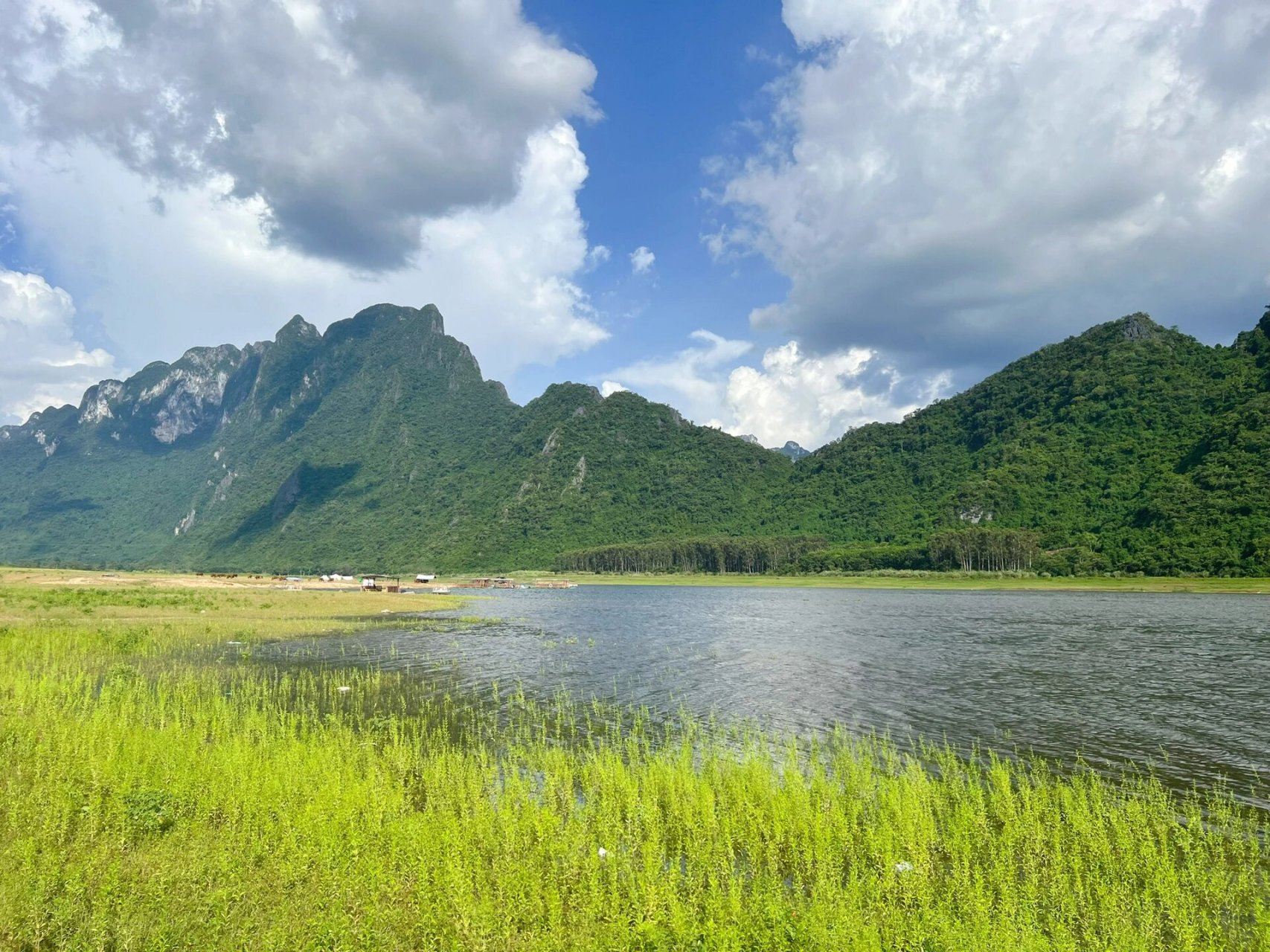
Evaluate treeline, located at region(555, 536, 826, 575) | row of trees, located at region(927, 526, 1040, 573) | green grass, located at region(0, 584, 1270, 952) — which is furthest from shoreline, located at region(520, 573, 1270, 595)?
green grass, located at region(0, 584, 1270, 952)

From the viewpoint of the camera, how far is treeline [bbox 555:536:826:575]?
180 meters

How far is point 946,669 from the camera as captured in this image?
35375 millimetres

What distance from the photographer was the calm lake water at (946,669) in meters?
21.8

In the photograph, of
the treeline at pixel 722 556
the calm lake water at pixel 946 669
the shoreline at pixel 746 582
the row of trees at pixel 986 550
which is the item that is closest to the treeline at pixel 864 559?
the row of trees at pixel 986 550

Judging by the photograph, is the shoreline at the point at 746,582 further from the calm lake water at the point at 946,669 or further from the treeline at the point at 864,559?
the calm lake water at the point at 946,669

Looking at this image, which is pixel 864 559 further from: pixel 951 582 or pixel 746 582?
pixel 951 582

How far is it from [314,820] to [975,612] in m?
73.6

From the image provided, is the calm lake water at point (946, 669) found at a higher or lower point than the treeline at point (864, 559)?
lower

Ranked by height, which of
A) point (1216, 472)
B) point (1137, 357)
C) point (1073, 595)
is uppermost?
point (1137, 357)

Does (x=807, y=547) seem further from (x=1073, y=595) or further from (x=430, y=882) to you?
(x=430, y=882)

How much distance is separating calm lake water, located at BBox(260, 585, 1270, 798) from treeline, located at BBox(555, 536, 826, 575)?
344 feet

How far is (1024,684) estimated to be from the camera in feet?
101

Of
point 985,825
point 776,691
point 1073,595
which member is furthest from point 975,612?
point 985,825

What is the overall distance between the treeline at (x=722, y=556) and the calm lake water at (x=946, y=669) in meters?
105
